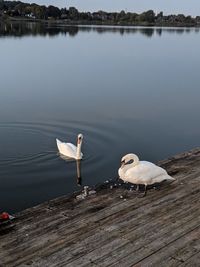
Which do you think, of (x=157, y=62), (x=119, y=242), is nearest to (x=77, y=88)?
(x=157, y=62)

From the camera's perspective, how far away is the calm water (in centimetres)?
1299

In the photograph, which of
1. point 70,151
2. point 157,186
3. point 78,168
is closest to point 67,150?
point 70,151

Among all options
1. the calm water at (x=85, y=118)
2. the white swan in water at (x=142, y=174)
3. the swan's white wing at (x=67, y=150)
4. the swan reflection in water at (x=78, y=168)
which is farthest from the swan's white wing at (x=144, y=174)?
the swan's white wing at (x=67, y=150)

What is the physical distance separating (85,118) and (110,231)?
42.1ft

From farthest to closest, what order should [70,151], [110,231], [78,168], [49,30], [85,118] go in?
[49,30], [85,118], [70,151], [78,168], [110,231]

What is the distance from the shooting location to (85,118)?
1991 centimetres

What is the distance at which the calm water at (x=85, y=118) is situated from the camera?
42.6 feet

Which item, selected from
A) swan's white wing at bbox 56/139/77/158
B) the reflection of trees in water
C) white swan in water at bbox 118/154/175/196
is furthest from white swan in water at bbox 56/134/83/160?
the reflection of trees in water

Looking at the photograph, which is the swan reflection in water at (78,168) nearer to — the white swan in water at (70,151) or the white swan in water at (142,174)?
the white swan in water at (70,151)

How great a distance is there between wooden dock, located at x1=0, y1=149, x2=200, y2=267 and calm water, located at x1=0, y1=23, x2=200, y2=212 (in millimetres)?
3067

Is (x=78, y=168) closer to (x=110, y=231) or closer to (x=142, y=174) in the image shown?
(x=142, y=174)

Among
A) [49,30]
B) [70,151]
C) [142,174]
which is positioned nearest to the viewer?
[142,174]

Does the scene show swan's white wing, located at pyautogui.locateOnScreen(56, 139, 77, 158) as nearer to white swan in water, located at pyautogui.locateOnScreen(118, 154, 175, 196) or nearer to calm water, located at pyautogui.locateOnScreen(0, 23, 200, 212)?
calm water, located at pyautogui.locateOnScreen(0, 23, 200, 212)

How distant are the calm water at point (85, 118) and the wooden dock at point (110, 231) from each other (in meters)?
3.07
